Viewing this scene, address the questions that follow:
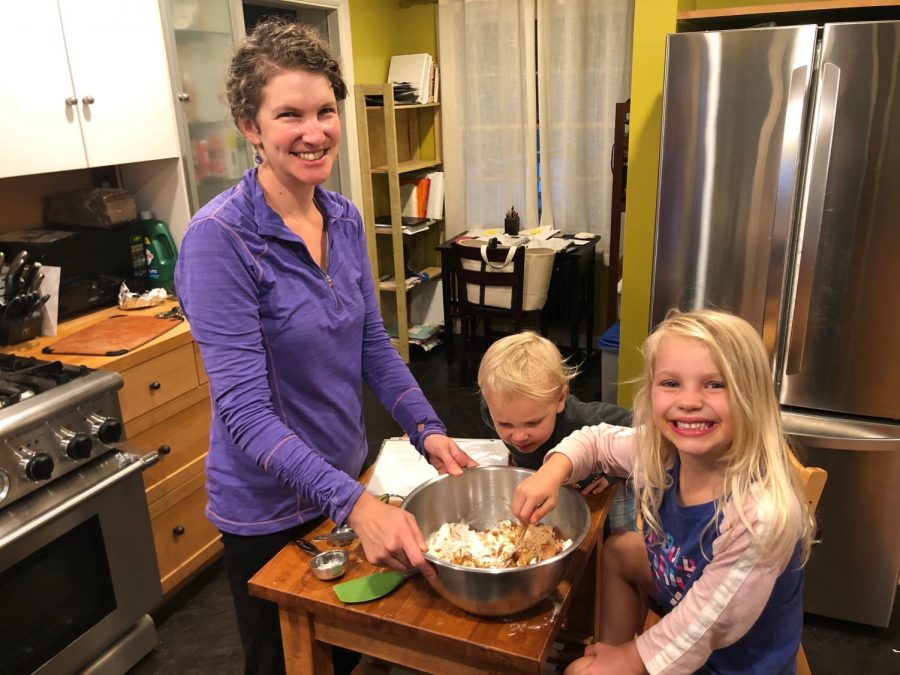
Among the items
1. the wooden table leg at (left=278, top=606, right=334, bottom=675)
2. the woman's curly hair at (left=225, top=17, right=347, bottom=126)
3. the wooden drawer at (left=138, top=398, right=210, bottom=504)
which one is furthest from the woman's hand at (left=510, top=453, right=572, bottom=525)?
the wooden drawer at (left=138, top=398, right=210, bottom=504)

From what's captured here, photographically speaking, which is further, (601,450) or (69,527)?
(69,527)

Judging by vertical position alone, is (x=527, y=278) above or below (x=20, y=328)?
below

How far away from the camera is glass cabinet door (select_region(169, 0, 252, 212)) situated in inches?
104

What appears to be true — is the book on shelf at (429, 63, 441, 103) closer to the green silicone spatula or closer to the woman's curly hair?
the woman's curly hair

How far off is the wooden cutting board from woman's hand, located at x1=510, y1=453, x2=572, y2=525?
1370mm

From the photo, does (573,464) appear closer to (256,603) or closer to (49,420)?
(256,603)

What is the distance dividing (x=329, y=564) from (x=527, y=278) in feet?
9.21

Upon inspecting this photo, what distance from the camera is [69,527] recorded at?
5.96ft

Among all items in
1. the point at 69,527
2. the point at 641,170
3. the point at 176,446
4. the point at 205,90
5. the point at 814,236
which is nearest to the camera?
the point at 69,527

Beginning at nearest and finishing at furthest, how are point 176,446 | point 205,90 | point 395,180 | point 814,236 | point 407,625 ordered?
point 407,625, point 814,236, point 176,446, point 205,90, point 395,180

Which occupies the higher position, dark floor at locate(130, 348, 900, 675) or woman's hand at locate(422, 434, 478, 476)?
woman's hand at locate(422, 434, 478, 476)

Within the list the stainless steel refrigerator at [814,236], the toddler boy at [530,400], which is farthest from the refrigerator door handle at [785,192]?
the toddler boy at [530,400]

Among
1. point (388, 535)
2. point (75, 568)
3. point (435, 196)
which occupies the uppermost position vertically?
point (435, 196)

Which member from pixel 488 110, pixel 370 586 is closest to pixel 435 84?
pixel 488 110
